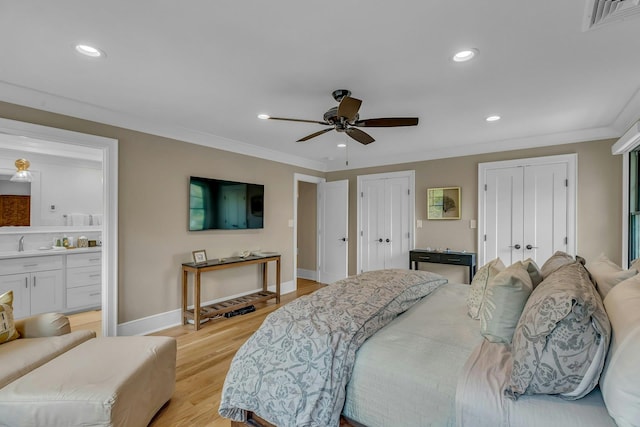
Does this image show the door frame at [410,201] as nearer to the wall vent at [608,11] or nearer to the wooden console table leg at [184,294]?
the wooden console table leg at [184,294]

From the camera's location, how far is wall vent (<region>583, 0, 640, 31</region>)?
1.50 meters

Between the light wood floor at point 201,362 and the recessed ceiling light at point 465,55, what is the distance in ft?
9.36

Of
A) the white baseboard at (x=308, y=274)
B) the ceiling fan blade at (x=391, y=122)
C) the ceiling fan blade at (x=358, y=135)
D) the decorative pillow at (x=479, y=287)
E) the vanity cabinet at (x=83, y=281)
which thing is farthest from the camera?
the white baseboard at (x=308, y=274)

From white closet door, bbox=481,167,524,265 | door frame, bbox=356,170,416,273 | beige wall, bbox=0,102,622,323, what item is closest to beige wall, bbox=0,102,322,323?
beige wall, bbox=0,102,622,323

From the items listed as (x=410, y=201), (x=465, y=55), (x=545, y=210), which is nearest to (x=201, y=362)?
(x=465, y=55)

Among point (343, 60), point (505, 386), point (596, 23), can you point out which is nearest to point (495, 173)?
point (596, 23)

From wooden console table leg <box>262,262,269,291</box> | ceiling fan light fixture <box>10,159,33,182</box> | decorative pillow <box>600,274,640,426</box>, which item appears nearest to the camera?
decorative pillow <box>600,274,640,426</box>

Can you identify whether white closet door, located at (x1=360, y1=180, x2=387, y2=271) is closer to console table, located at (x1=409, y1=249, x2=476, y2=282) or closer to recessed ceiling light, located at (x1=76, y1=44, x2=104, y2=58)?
console table, located at (x1=409, y1=249, x2=476, y2=282)

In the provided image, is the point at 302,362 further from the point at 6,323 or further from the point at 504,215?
the point at 504,215

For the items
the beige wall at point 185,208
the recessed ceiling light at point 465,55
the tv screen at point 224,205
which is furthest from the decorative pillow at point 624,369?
the tv screen at point 224,205

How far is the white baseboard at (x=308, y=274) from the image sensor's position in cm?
618

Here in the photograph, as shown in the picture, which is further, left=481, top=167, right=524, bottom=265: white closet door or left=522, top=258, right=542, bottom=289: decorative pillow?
left=481, top=167, right=524, bottom=265: white closet door

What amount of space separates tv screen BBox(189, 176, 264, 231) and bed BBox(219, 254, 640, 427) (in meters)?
2.67

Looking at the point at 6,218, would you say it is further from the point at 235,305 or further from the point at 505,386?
the point at 505,386
